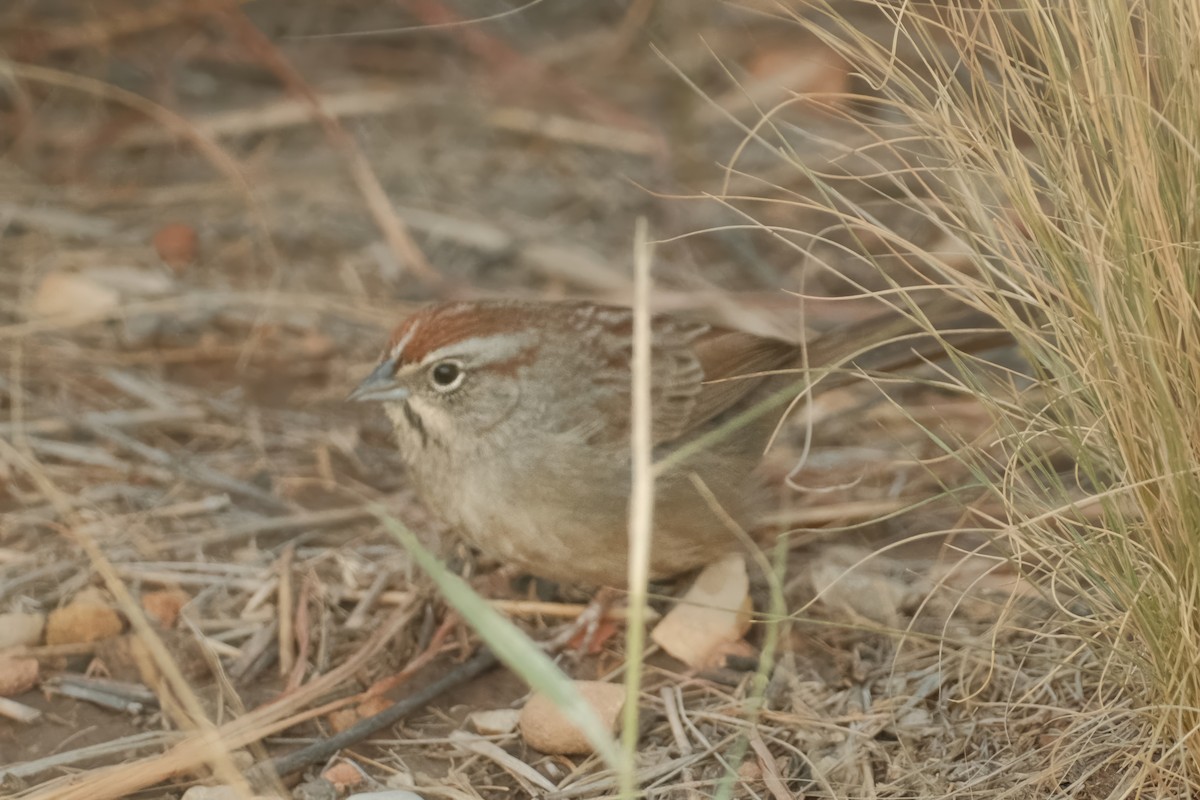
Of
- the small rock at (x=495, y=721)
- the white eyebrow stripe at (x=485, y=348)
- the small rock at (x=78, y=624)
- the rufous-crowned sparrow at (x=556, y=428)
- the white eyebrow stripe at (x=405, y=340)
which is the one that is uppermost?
the white eyebrow stripe at (x=405, y=340)

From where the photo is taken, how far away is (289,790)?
275 centimetres

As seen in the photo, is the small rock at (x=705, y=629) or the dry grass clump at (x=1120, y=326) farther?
the small rock at (x=705, y=629)

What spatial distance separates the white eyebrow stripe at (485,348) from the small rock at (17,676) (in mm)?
1069

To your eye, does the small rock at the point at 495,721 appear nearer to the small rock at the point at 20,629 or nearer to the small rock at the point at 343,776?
the small rock at the point at 343,776

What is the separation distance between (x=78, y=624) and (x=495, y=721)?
38.1 inches

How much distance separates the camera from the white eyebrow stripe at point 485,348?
10.7 ft

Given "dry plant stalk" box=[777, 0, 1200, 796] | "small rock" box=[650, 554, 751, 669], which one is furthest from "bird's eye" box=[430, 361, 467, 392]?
"dry plant stalk" box=[777, 0, 1200, 796]

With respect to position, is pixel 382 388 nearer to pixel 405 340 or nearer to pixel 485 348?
pixel 405 340

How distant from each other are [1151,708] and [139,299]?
11.0 feet

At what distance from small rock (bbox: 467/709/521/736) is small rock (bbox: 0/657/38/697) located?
930 millimetres

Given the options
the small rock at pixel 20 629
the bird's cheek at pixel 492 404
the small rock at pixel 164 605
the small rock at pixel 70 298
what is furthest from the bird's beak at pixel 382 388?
the small rock at pixel 70 298

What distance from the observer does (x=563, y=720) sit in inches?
110

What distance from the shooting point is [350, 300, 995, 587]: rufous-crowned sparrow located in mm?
3184

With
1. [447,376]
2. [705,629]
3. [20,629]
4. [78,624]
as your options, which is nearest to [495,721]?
[705,629]
